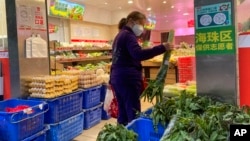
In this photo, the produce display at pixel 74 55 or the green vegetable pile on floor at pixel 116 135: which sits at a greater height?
the produce display at pixel 74 55

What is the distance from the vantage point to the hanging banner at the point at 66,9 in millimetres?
7480

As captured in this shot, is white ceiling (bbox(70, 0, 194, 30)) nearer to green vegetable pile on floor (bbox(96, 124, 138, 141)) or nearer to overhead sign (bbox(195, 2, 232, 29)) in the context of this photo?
overhead sign (bbox(195, 2, 232, 29))

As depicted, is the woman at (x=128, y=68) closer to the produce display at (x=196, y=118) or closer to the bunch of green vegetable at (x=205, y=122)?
the produce display at (x=196, y=118)

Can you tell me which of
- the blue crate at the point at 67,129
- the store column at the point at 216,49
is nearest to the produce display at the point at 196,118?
the store column at the point at 216,49

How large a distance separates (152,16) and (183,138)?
12.3 meters

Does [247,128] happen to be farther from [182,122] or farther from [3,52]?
[3,52]

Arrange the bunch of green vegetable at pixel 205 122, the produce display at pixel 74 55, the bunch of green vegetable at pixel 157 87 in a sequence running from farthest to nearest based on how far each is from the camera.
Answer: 1. the produce display at pixel 74 55
2. the bunch of green vegetable at pixel 157 87
3. the bunch of green vegetable at pixel 205 122

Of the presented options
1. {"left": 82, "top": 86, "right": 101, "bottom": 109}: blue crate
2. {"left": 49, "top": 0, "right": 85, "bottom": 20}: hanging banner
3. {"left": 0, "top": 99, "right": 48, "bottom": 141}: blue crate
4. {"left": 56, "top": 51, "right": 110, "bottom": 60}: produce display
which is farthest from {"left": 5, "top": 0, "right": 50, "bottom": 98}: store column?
{"left": 49, "top": 0, "right": 85, "bottom": 20}: hanging banner

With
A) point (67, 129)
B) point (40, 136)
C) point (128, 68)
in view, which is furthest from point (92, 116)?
point (128, 68)

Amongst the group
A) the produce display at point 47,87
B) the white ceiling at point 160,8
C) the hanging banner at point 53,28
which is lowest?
the produce display at point 47,87

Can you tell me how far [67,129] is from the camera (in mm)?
3553

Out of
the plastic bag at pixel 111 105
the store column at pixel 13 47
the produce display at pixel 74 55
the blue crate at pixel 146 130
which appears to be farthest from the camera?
the produce display at pixel 74 55

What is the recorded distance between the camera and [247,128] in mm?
1037

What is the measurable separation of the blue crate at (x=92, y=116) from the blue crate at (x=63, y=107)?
371 mm
